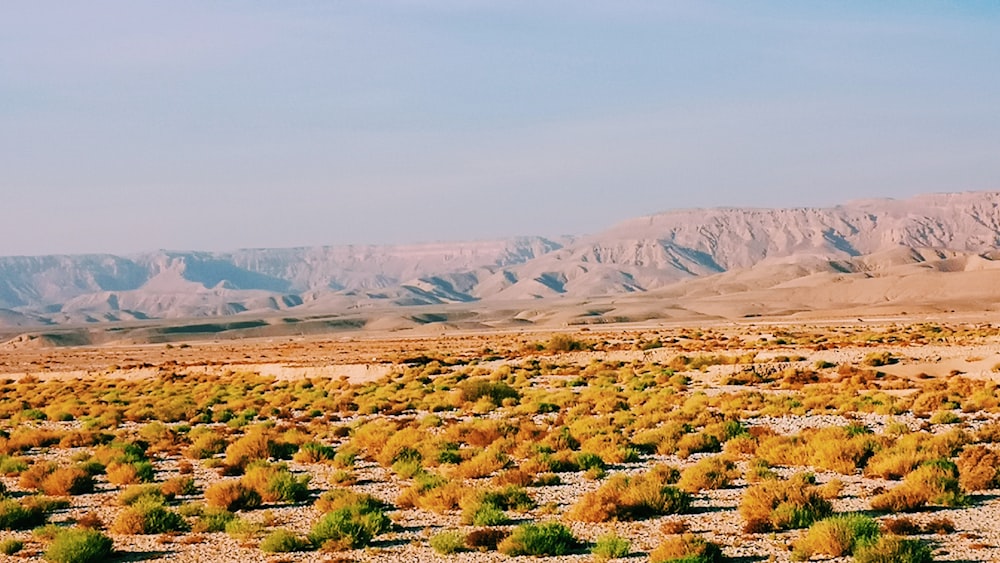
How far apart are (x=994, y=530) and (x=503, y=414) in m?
19.3

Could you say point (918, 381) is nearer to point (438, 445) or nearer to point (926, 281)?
point (438, 445)

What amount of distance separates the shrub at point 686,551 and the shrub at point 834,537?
3.17 feet

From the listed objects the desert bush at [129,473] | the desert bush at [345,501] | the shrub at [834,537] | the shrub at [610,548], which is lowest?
the desert bush at [129,473]

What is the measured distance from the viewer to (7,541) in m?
14.0

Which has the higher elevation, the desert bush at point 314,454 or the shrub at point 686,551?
the shrub at point 686,551

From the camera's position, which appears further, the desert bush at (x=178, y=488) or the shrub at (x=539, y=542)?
the desert bush at (x=178, y=488)

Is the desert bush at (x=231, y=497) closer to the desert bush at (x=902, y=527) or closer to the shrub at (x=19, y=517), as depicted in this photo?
the shrub at (x=19, y=517)

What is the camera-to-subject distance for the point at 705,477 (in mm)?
16703

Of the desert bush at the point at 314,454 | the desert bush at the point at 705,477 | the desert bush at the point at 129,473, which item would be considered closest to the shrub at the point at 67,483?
the desert bush at the point at 129,473

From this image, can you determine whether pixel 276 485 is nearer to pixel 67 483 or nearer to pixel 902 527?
pixel 67 483

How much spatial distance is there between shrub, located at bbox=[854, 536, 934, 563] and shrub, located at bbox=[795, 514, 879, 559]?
0.32 meters

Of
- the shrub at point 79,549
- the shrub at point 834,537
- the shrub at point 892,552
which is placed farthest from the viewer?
the shrub at point 79,549

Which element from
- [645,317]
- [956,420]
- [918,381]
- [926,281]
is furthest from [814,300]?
[956,420]

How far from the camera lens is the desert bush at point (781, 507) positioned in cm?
1335
